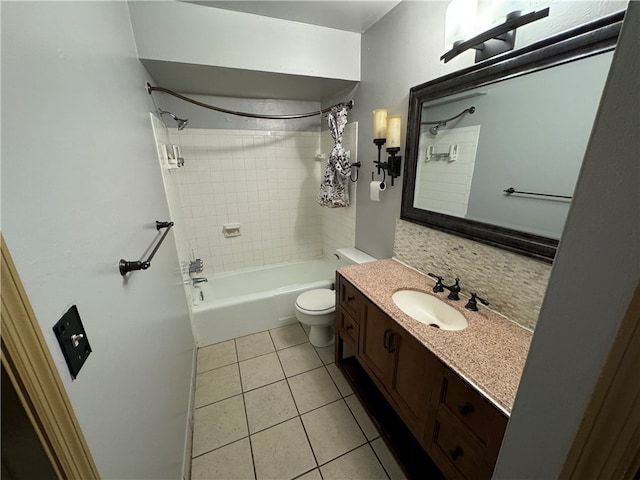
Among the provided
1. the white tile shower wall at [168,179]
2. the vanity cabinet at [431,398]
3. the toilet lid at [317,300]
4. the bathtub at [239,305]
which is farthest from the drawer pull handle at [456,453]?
the white tile shower wall at [168,179]

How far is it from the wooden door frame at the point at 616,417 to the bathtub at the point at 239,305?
2.08 meters

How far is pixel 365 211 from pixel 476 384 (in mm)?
1502

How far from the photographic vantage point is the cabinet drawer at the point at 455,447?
0.87m

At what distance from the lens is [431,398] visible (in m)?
1.01

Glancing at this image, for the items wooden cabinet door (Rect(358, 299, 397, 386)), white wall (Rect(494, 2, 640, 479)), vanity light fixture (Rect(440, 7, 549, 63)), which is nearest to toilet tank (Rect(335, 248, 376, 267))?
wooden cabinet door (Rect(358, 299, 397, 386))

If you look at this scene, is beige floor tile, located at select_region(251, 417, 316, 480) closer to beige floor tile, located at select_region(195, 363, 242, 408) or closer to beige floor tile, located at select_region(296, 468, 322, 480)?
beige floor tile, located at select_region(296, 468, 322, 480)

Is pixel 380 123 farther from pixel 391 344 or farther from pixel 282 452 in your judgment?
pixel 282 452

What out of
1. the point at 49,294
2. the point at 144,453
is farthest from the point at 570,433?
the point at 144,453

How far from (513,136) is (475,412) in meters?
1.08

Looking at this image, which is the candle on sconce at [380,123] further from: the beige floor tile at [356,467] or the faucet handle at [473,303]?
the beige floor tile at [356,467]

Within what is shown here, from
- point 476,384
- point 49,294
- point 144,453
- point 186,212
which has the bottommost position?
point 144,453

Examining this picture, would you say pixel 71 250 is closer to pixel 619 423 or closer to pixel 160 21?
pixel 619 423

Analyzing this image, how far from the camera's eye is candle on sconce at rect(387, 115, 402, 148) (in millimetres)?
1527

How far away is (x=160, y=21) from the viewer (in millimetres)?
1452
